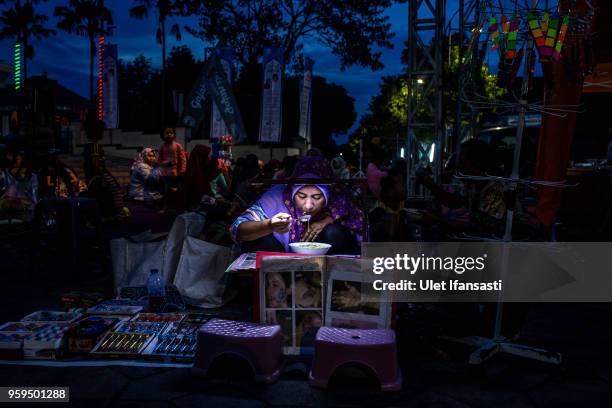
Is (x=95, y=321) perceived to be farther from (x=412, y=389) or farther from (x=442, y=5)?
(x=442, y=5)

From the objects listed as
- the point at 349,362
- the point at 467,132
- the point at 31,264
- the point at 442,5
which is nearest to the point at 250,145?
the point at 467,132

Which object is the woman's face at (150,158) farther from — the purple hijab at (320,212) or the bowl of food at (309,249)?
the bowl of food at (309,249)

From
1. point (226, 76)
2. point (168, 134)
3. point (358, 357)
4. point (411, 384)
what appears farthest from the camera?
point (226, 76)

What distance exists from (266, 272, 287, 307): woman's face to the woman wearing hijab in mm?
739

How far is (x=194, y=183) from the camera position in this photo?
900 cm

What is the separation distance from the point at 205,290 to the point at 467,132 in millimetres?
9927

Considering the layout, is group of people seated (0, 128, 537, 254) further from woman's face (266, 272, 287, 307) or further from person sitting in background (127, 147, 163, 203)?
person sitting in background (127, 147, 163, 203)

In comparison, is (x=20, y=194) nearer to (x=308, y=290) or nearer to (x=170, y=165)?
(x=170, y=165)

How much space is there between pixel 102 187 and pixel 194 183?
1525mm

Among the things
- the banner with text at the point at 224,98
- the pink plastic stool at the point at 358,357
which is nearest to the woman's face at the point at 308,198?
the pink plastic stool at the point at 358,357

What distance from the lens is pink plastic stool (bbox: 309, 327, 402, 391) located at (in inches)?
115

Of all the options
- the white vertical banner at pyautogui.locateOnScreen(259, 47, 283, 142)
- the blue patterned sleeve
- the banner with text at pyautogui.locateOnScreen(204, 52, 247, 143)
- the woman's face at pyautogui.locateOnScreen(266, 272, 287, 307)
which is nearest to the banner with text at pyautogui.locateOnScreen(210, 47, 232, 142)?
the banner with text at pyautogui.locateOnScreen(204, 52, 247, 143)

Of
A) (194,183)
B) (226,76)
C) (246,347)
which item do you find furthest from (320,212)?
(226,76)

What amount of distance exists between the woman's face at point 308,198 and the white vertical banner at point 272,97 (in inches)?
483
